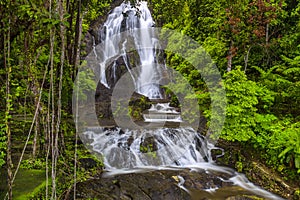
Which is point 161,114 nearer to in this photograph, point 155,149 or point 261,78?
point 155,149

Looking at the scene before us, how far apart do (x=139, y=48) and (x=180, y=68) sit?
195 inches

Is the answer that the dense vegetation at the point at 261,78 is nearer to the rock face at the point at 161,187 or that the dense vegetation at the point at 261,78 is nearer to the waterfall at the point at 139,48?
the rock face at the point at 161,187

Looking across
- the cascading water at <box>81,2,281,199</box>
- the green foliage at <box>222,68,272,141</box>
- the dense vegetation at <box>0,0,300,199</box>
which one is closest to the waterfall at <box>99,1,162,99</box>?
the cascading water at <box>81,2,281,199</box>

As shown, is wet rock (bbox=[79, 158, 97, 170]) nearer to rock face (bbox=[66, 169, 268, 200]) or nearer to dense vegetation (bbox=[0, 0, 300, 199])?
dense vegetation (bbox=[0, 0, 300, 199])

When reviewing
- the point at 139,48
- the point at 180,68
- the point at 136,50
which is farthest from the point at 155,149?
the point at 139,48

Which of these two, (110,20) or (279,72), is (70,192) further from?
(110,20)

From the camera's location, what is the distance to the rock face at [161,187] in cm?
469

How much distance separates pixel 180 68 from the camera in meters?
9.98

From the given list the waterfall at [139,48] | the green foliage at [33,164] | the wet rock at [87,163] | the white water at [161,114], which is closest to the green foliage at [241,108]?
the wet rock at [87,163]

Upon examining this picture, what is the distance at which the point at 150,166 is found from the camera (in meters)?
6.70

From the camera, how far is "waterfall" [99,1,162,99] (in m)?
13.1

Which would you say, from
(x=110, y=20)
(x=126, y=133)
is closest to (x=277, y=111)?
(x=126, y=133)

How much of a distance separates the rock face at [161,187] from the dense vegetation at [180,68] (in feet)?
1.81

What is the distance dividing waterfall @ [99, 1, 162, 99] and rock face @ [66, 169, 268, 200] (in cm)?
684
